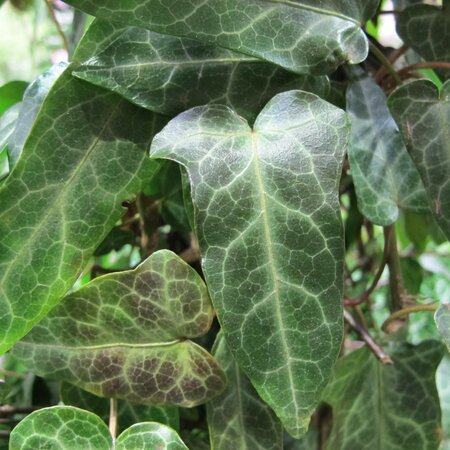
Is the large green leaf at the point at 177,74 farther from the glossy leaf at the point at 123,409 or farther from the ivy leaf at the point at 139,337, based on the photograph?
the glossy leaf at the point at 123,409

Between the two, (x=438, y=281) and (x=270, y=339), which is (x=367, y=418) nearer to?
(x=270, y=339)

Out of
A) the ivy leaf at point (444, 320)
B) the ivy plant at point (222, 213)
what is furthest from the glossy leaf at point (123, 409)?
the ivy leaf at point (444, 320)

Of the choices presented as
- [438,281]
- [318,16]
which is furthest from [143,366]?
[438,281]

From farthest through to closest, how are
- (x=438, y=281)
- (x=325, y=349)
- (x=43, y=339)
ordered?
1. (x=438, y=281)
2. (x=43, y=339)
3. (x=325, y=349)

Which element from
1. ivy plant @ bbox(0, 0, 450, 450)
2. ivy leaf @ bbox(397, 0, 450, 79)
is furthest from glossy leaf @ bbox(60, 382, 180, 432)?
ivy leaf @ bbox(397, 0, 450, 79)

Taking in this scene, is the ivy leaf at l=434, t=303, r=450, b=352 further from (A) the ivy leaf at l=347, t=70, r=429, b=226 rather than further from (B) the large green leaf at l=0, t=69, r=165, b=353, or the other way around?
(B) the large green leaf at l=0, t=69, r=165, b=353

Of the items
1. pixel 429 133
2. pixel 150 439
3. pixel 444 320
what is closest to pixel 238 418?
pixel 150 439

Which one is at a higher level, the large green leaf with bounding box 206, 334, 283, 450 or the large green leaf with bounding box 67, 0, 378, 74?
the large green leaf with bounding box 67, 0, 378, 74

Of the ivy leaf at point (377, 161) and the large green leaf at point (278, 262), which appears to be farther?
the ivy leaf at point (377, 161)
